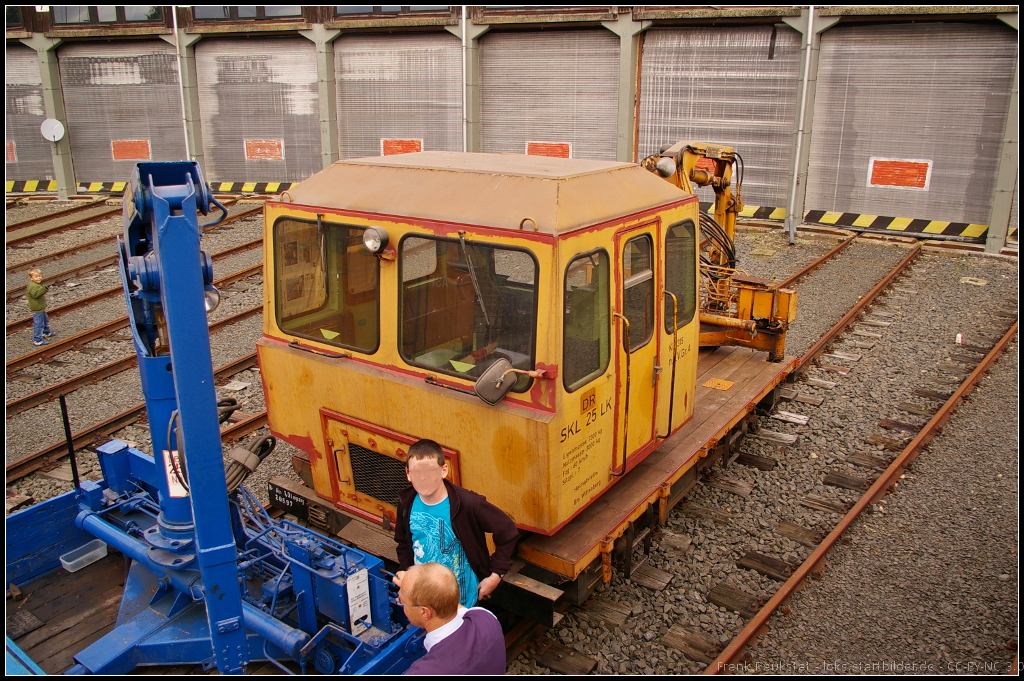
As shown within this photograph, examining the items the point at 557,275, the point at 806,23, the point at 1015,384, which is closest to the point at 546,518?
the point at 557,275

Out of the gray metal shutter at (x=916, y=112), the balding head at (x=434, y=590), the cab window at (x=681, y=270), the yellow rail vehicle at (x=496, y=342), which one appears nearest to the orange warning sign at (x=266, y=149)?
the gray metal shutter at (x=916, y=112)

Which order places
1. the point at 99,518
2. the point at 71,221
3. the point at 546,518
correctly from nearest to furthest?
the point at 546,518, the point at 99,518, the point at 71,221

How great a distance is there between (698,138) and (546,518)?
14428 mm

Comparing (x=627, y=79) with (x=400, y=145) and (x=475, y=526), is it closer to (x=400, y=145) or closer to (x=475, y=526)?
(x=400, y=145)

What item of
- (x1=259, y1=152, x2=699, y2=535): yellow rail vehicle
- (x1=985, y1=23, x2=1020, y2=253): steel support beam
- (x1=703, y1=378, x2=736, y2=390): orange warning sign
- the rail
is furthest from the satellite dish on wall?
(x1=985, y1=23, x2=1020, y2=253): steel support beam

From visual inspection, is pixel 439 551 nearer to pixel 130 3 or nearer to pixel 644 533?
pixel 644 533

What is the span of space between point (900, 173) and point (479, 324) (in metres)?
14.3

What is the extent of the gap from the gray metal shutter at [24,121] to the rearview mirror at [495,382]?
2132 cm

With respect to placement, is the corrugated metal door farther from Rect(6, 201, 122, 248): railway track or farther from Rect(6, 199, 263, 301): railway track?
Rect(6, 199, 263, 301): railway track

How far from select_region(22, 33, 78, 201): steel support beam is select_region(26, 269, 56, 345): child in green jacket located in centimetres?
1195

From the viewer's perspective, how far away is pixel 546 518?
4.25 metres

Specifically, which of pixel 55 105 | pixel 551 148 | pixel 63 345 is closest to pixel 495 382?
pixel 63 345

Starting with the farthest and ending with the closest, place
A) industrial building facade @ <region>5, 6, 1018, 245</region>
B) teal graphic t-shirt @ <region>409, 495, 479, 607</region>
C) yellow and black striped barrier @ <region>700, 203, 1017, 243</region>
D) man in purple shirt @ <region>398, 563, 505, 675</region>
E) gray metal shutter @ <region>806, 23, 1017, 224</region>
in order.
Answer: yellow and black striped barrier @ <region>700, 203, 1017, 243</region> → industrial building facade @ <region>5, 6, 1018, 245</region> → gray metal shutter @ <region>806, 23, 1017, 224</region> → teal graphic t-shirt @ <region>409, 495, 479, 607</region> → man in purple shirt @ <region>398, 563, 505, 675</region>

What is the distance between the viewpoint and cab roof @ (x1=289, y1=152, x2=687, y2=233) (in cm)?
416
